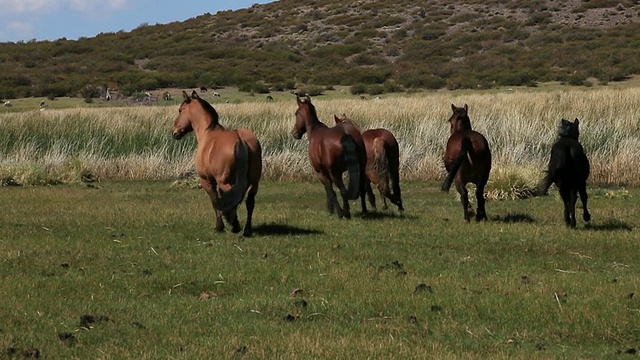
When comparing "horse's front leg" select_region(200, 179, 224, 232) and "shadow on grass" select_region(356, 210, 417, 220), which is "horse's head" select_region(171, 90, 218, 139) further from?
"shadow on grass" select_region(356, 210, 417, 220)

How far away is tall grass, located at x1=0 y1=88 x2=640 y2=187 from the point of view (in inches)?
845

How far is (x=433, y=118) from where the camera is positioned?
86.3 ft

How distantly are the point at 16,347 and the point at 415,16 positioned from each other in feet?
247

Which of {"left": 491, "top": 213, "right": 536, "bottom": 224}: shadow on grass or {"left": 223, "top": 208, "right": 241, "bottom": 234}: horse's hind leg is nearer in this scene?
{"left": 223, "top": 208, "right": 241, "bottom": 234}: horse's hind leg

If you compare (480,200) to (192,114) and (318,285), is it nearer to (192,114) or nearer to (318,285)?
(192,114)

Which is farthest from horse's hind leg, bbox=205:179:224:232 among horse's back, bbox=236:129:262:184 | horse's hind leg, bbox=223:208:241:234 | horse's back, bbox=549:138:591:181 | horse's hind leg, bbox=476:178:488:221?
horse's back, bbox=549:138:591:181

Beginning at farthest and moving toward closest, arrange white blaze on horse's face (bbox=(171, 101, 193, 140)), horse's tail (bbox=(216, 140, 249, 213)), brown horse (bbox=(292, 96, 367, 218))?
brown horse (bbox=(292, 96, 367, 218)), white blaze on horse's face (bbox=(171, 101, 193, 140)), horse's tail (bbox=(216, 140, 249, 213))

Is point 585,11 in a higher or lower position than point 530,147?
higher

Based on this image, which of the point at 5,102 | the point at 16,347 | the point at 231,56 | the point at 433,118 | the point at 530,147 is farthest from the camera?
the point at 231,56

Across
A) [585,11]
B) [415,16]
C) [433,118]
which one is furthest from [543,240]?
[415,16]

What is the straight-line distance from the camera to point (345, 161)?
1431cm

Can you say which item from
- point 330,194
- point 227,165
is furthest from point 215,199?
point 330,194

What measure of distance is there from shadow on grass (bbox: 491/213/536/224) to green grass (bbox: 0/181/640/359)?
0.03 metres

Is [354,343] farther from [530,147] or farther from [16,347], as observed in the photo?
[530,147]
